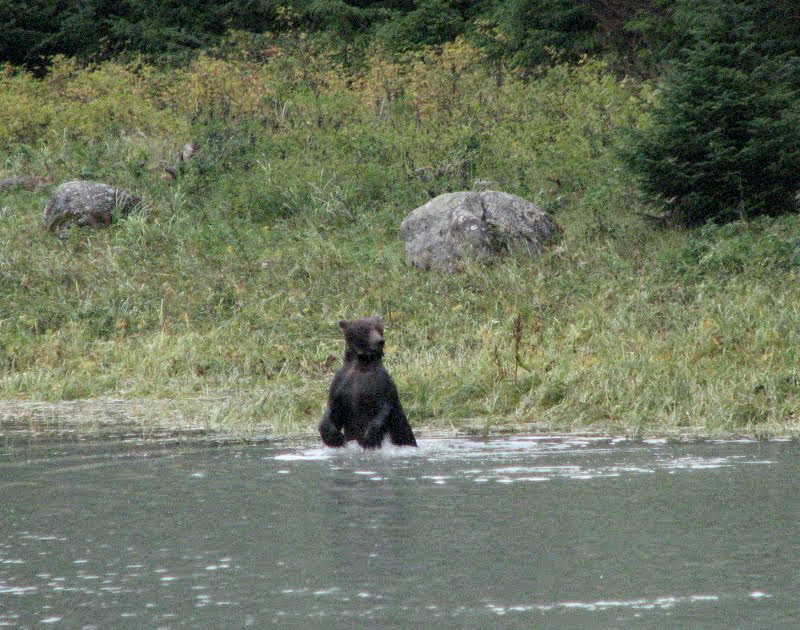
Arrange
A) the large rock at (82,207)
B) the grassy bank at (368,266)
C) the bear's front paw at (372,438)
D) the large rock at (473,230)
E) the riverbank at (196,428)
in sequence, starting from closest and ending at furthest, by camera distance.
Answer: the bear's front paw at (372,438) → the riverbank at (196,428) → the grassy bank at (368,266) → the large rock at (473,230) → the large rock at (82,207)

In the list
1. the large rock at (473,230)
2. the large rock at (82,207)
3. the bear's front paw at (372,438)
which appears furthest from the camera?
the large rock at (82,207)

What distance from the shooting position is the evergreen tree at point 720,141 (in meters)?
16.8

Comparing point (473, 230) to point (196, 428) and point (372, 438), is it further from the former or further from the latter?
point (372, 438)

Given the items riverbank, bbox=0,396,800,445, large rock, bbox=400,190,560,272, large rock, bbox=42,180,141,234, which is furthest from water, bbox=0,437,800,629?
large rock, bbox=42,180,141,234

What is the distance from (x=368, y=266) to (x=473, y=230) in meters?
1.38

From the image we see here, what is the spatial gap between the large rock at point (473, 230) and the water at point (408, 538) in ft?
24.3

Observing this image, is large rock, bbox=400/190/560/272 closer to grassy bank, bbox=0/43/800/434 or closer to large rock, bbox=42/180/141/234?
grassy bank, bbox=0/43/800/434

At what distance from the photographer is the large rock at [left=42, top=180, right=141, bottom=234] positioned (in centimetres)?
1973

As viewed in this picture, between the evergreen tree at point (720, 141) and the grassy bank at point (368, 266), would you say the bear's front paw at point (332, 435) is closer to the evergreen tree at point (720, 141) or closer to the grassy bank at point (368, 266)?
the grassy bank at point (368, 266)

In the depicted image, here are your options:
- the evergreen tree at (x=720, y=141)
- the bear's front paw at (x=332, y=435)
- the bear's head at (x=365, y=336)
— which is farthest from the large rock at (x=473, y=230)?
the bear's front paw at (x=332, y=435)

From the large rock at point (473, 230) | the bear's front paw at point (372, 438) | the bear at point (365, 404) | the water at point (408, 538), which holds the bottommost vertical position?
the water at point (408, 538)

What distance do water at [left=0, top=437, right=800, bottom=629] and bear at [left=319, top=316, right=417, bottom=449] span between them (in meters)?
0.18

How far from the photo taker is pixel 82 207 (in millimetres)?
19766

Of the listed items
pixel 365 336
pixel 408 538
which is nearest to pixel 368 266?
pixel 365 336
